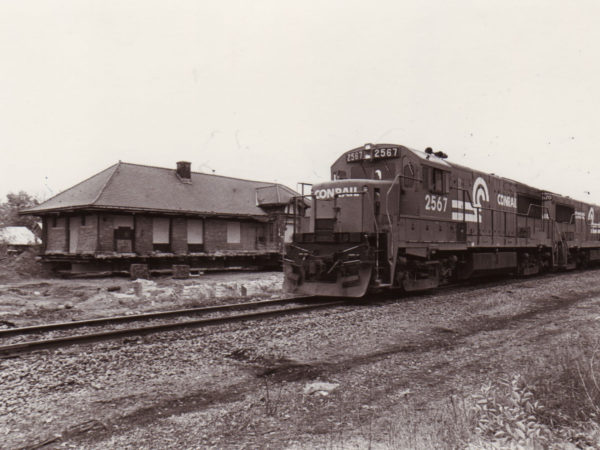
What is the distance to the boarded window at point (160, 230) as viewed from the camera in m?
22.4

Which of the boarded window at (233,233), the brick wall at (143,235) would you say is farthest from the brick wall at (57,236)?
the boarded window at (233,233)

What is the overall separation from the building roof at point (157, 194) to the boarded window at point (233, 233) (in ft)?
2.54

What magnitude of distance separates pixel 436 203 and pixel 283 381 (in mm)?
8267

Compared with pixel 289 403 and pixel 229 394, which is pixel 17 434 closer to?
pixel 229 394

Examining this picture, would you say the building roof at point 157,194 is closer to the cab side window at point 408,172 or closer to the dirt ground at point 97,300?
the dirt ground at point 97,300

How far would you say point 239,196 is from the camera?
2809 centimetres

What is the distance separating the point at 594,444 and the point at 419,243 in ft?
26.3

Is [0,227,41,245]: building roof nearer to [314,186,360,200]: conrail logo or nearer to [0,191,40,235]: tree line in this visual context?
[0,191,40,235]: tree line

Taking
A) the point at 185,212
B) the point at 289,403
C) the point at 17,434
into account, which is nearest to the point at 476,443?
the point at 289,403

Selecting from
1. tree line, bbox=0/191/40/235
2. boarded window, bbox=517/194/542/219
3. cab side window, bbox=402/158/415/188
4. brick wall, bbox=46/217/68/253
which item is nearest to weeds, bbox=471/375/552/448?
cab side window, bbox=402/158/415/188

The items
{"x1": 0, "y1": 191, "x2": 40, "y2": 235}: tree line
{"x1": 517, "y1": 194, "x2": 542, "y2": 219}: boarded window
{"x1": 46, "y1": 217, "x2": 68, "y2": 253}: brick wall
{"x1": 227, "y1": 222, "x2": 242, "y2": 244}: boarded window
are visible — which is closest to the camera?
{"x1": 517, "y1": 194, "x2": 542, "y2": 219}: boarded window

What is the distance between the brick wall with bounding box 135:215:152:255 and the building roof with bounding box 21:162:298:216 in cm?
68

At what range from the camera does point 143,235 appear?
2186cm

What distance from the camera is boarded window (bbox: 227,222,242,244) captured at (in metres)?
25.6
